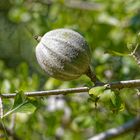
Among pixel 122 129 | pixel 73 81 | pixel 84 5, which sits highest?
pixel 84 5

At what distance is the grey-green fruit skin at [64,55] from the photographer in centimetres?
202

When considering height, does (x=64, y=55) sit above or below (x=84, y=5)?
above

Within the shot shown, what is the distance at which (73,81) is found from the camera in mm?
3486

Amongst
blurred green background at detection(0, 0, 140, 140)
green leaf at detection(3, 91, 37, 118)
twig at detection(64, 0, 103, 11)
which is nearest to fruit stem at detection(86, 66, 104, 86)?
green leaf at detection(3, 91, 37, 118)

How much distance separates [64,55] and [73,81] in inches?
57.2

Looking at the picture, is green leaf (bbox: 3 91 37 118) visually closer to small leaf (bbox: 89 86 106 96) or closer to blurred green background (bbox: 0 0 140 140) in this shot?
small leaf (bbox: 89 86 106 96)

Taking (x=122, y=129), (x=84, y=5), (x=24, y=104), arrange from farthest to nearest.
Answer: (x=84, y=5) → (x=122, y=129) → (x=24, y=104)

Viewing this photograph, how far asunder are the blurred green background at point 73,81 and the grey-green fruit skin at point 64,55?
0.83 m

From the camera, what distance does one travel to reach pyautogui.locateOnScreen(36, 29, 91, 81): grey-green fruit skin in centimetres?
202

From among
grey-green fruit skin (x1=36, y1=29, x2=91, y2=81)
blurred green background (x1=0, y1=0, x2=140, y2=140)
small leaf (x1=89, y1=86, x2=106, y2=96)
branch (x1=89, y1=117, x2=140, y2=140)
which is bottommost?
branch (x1=89, y1=117, x2=140, y2=140)

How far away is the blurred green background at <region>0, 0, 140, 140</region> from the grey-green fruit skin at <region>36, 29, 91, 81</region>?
2.71 ft

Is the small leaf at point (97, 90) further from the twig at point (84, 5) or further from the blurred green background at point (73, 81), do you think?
the twig at point (84, 5)

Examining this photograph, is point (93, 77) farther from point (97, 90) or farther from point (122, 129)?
point (122, 129)

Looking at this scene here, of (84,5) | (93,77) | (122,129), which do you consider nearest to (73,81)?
(122,129)
